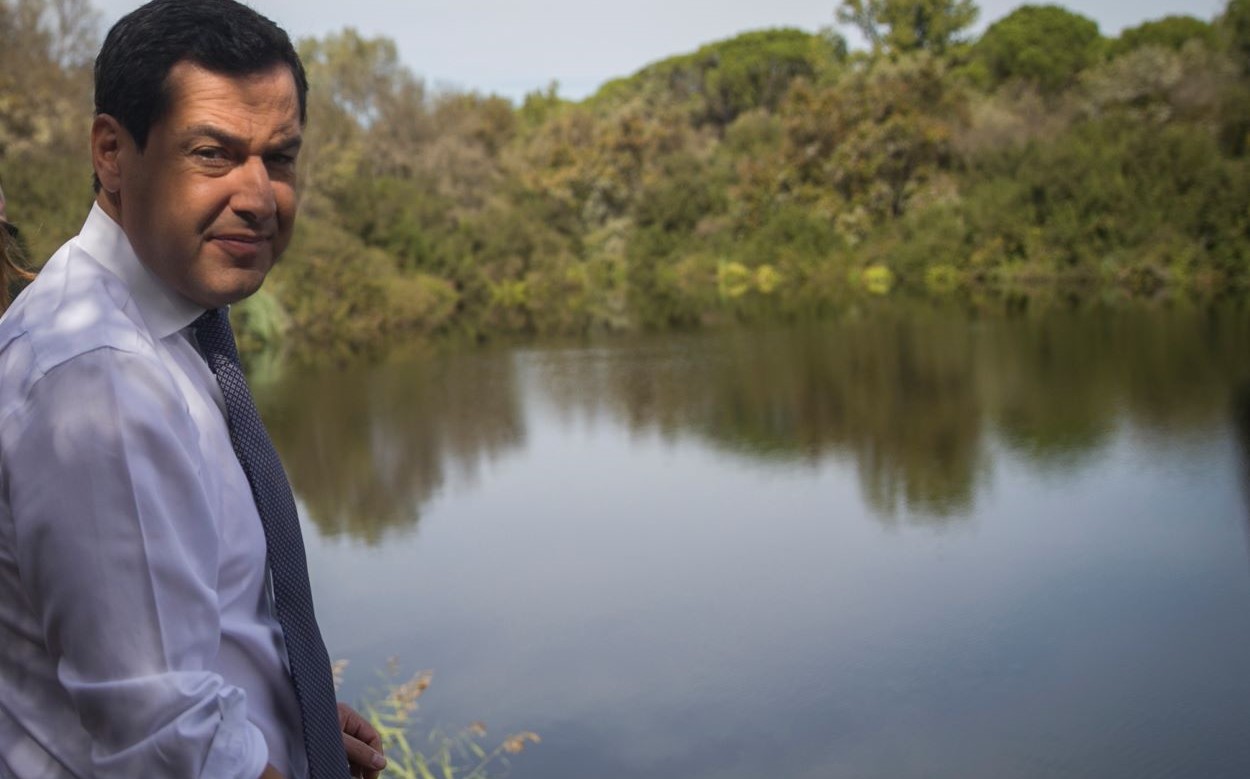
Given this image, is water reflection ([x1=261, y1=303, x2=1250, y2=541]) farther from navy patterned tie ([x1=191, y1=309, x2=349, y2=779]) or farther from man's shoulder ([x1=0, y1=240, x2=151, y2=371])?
man's shoulder ([x1=0, y1=240, x2=151, y2=371])

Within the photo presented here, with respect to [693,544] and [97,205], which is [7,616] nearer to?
[97,205]

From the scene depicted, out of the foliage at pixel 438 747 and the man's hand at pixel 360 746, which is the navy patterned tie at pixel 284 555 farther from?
the foliage at pixel 438 747

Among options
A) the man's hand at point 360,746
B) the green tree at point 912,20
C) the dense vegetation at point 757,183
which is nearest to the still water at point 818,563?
the man's hand at point 360,746

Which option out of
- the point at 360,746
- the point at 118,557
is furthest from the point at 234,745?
the point at 360,746

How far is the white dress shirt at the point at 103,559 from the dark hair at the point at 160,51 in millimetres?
140

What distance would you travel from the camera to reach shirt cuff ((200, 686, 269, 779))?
0.91 m

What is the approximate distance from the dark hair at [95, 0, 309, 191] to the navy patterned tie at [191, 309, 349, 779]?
0.18 metres

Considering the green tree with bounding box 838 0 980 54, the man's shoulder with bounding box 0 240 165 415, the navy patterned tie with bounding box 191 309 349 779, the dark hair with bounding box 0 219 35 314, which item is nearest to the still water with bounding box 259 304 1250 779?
the dark hair with bounding box 0 219 35 314

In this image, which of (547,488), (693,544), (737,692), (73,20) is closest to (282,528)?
(737,692)

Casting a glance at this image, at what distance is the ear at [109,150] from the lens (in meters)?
1.02

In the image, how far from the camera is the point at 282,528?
3.43 ft

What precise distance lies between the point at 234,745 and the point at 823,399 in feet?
30.9

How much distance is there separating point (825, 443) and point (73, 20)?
560 inches

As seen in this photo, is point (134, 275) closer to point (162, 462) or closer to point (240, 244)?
point (240, 244)
